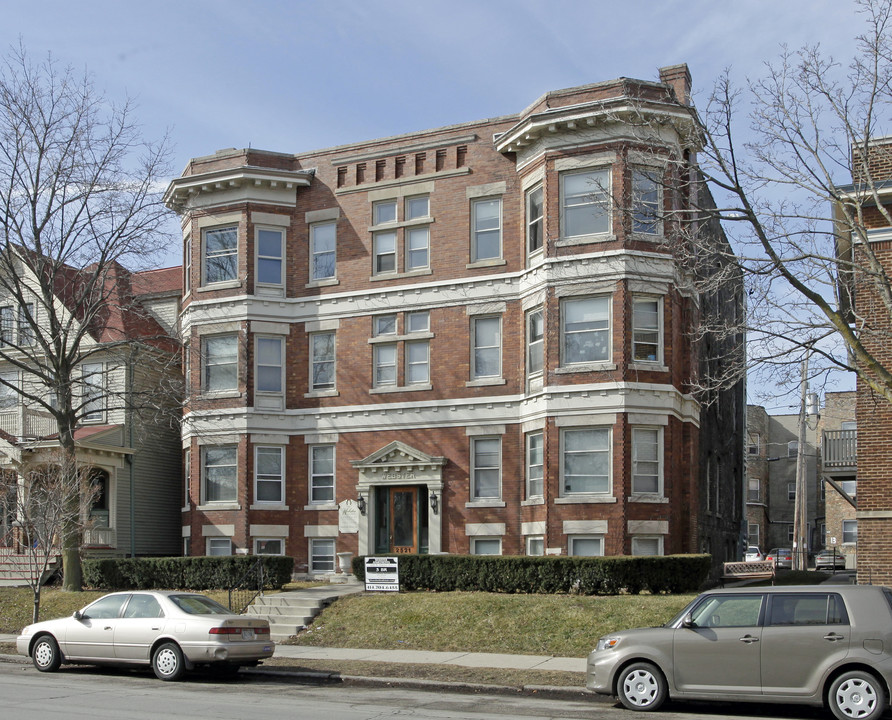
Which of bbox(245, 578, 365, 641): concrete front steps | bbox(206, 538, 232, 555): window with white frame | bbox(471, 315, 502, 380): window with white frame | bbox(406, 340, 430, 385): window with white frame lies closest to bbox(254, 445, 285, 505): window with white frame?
bbox(206, 538, 232, 555): window with white frame

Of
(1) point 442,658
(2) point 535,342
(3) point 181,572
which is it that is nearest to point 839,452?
(2) point 535,342

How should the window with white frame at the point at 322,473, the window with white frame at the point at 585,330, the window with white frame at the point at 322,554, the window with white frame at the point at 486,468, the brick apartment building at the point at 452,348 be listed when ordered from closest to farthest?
the brick apartment building at the point at 452,348 < the window with white frame at the point at 585,330 < the window with white frame at the point at 486,468 < the window with white frame at the point at 322,554 < the window with white frame at the point at 322,473

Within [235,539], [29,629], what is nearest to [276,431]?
[235,539]

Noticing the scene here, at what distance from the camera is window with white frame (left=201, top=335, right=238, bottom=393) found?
31.5 m

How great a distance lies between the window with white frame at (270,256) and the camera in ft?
104

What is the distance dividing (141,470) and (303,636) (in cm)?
1455

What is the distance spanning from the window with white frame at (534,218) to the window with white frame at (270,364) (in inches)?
329

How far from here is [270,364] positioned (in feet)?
104

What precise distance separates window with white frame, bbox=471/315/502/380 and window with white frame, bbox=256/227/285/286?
6.54 metres

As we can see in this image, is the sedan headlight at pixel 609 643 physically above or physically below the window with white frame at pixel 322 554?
above

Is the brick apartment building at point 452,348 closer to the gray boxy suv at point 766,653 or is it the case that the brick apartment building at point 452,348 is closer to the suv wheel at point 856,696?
the gray boxy suv at point 766,653

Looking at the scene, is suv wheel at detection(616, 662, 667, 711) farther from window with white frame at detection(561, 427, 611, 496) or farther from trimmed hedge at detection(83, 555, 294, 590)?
trimmed hedge at detection(83, 555, 294, 590)

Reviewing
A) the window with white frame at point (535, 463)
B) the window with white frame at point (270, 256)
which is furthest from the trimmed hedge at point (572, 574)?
the window with white frame at point (270, 256)

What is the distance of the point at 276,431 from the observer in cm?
3119
